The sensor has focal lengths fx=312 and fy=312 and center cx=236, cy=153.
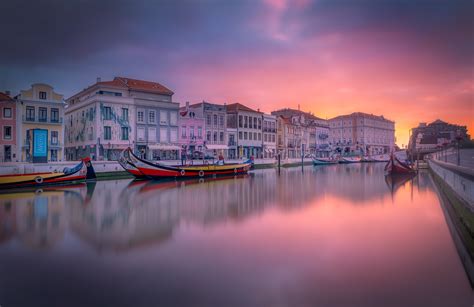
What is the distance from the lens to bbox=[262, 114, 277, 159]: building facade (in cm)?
3425

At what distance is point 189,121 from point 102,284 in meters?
22.5

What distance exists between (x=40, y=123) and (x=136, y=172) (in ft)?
23.4

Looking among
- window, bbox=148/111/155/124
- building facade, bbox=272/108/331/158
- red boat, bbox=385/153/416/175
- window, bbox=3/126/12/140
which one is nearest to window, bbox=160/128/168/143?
window, bbox=148/111/155/124

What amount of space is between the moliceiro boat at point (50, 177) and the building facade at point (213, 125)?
11.8 metres

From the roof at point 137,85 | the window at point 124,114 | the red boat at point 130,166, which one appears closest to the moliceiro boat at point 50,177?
the red boat at point 130,166

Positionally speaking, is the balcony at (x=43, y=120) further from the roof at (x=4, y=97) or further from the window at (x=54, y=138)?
the roof at (x=4, y=97)

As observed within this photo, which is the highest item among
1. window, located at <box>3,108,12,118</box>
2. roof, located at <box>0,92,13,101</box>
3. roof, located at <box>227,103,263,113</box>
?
roof, located at <box>227,103,263,113</box>

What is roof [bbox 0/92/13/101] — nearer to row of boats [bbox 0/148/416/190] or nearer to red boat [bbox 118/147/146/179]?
row of boats [bbox 0/148/416/190]

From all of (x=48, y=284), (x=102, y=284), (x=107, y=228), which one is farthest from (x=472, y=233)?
(x=107, y=228)

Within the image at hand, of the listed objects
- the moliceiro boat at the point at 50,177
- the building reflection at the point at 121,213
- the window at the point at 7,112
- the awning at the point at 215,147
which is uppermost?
the window at the point at 7,112

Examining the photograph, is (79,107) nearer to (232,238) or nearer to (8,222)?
(8,222)

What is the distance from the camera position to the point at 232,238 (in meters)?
5.21

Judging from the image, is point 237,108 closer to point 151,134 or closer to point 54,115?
point 151,134

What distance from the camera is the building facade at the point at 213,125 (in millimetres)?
26844
